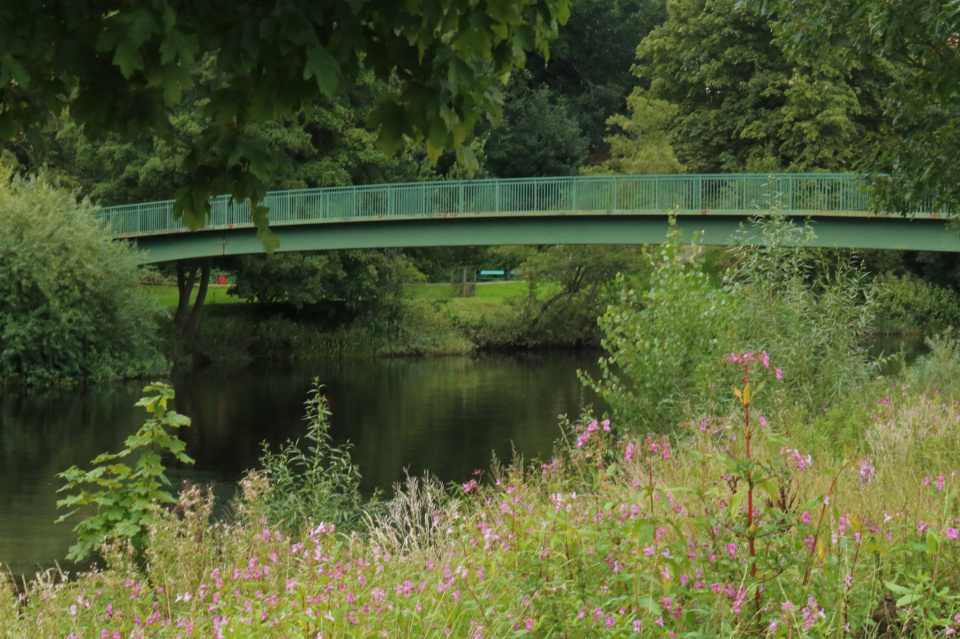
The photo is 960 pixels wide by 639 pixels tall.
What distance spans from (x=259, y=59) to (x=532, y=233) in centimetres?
2251

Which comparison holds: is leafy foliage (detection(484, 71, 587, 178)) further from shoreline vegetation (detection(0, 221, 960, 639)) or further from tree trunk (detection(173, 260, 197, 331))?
shoreline vegetation (detection(0, 221, 960, 639))

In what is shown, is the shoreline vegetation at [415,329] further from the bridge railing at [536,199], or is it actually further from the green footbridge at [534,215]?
the bridge railing at [536,199]

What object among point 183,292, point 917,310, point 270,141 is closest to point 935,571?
point 270,141

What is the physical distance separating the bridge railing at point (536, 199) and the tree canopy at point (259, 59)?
1824 centimetres

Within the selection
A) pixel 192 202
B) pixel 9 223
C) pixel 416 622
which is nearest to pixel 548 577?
pixel 416 622

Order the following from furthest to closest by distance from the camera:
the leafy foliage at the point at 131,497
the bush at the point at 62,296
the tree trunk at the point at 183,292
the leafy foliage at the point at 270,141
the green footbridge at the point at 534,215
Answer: the tree trunk at the point at 183,292 < the leafy foliage at the point at 270,141 < the bush at the point at 62,296 < the green footbridge at the point at 534,215 < the leafy foliage at the point at 131,497

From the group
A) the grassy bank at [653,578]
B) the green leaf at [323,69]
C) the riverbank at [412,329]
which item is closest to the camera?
the green leaf at [323,69]

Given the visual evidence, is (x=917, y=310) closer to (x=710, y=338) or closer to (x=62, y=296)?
(x=62, y=296)

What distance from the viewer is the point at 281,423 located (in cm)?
2062

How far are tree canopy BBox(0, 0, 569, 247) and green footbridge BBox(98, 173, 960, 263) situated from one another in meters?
18.1

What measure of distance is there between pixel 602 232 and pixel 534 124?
30668 millimetres

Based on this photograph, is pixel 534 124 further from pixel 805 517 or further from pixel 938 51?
pixel 805 517

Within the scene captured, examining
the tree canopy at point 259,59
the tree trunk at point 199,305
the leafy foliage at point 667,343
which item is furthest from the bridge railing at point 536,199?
the tree canopy at point 259,59

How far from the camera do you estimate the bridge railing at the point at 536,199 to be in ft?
74.7
